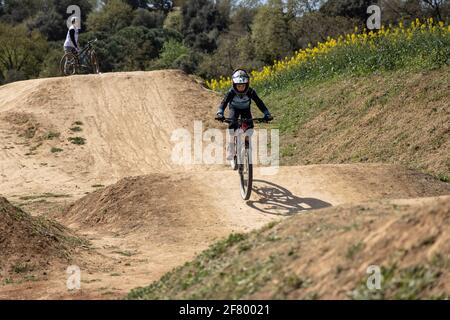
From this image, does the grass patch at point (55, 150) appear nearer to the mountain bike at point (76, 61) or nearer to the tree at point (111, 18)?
the mountain bike at point (76, 61)

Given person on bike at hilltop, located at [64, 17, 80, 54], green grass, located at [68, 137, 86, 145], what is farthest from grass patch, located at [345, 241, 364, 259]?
person on bike at hilltop, located at [64, 17, 80, 54]

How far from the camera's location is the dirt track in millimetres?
12547

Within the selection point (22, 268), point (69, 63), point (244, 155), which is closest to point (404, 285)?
point (22, 268)

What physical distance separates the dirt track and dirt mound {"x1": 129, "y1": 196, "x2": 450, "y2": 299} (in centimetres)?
176

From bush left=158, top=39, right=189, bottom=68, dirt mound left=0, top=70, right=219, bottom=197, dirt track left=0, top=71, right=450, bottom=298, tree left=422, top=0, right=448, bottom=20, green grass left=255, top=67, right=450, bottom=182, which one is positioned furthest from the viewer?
bush left=158, top=39, right=189, bottom=68

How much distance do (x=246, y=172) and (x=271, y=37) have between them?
2779cm

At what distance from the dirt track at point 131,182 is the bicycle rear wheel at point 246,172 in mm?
221

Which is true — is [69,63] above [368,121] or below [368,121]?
above

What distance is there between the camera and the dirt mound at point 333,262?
22.1ft

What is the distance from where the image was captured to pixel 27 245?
11922 millimetres

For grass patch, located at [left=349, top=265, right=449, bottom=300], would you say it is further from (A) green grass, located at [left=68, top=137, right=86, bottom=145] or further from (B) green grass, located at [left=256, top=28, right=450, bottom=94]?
(A) green grass, located at [left=68, top=137, right=86, bottom=145]

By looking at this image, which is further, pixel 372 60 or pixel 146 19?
pixel 146 19

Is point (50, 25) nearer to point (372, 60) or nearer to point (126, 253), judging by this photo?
point (372, 60)

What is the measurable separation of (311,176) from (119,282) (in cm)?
594
